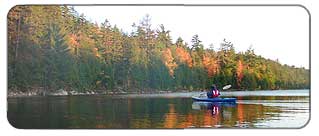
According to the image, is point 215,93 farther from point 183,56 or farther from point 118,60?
point 118,60

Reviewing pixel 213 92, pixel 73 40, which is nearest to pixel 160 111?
pixel 213 92

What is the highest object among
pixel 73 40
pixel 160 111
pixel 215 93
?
pixel 73 40

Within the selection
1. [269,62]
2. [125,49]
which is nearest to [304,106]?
[269,62]

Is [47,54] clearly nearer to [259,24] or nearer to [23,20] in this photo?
[23,20]

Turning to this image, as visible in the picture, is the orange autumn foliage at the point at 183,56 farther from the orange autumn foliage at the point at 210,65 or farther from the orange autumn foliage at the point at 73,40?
the orange autumn foliage at the point at 73,40

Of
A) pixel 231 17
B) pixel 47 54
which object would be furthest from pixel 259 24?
pixel 47 54

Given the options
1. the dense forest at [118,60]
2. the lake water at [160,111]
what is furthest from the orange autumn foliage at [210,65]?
the lake water at [160,111]

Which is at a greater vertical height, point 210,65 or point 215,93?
point 210,65
